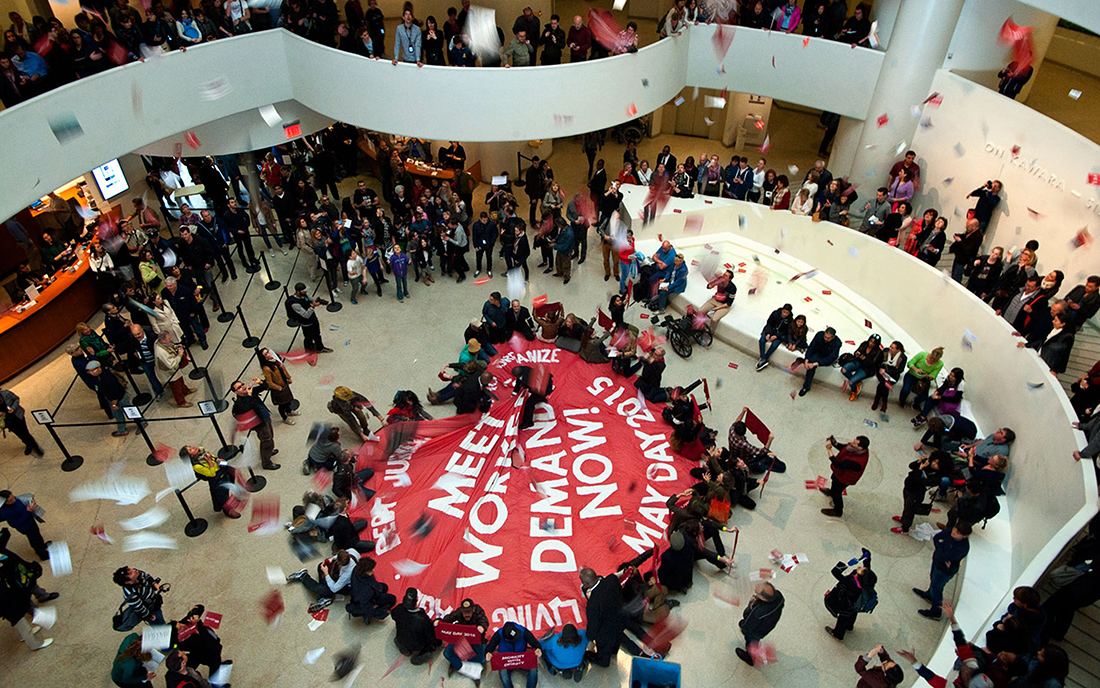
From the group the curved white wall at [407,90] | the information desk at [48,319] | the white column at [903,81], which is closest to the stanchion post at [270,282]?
the curved white wall at [407,90]

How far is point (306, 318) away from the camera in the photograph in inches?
425

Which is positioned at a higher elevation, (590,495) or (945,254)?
(945,254)

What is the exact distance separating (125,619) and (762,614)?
21.1 feet

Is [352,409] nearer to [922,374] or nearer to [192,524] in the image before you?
[192,524]

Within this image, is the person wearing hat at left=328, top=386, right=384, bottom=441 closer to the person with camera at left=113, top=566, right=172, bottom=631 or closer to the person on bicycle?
the person with camera at left=113, top=566, right=172, bottom=631

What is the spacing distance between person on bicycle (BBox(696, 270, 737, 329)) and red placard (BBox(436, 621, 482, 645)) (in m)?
6.89

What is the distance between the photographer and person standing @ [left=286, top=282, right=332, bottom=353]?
10586mm

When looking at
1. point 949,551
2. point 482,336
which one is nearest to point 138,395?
point 482,336

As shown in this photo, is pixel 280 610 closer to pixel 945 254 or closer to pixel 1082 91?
pixel 945 254

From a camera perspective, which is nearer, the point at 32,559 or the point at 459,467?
the point at 32,559

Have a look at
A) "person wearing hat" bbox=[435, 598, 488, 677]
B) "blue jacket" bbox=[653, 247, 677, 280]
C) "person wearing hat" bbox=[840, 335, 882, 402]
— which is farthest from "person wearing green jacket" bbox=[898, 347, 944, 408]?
"person wearing hat" bbox=[435, 598, 488, 677]

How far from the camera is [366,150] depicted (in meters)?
17.1

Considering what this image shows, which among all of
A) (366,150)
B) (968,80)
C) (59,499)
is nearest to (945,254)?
(968,80)

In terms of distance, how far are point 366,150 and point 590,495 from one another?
12.0 meters
